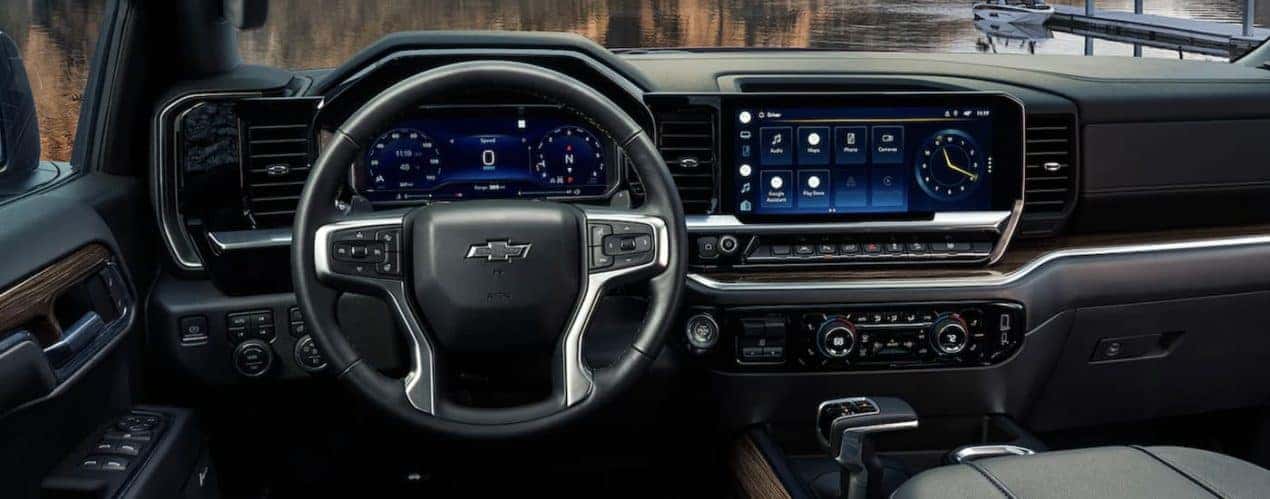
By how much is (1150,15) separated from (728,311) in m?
2.32

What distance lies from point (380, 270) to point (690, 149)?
798 millimetres

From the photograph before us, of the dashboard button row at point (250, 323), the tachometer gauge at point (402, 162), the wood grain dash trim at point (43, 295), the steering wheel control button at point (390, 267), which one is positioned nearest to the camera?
the wood grain dash trim at point (43, 295)

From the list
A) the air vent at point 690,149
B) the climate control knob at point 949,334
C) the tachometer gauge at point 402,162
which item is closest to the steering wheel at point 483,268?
the tachometer gauge at point 402,162

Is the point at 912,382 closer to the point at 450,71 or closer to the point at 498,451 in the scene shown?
the point at 498,451

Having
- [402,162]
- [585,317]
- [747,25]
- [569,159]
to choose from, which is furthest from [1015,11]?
[585,317]

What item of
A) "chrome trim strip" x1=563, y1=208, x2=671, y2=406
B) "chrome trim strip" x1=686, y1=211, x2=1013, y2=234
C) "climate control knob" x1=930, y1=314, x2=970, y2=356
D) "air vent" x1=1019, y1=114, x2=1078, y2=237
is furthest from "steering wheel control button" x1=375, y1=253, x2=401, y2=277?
"air vent" x1=1019, y1=114, x2=1078, y2=237

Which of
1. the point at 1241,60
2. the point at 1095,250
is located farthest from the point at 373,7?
the point at 1241,60

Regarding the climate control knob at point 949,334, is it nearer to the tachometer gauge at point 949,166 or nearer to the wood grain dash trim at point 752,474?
the tachometer gauge at point 949,166

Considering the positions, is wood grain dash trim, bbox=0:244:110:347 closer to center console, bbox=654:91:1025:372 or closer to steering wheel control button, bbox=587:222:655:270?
steering wheel control button, bbox=587:222:655:270

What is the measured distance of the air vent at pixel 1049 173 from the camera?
2578 mm

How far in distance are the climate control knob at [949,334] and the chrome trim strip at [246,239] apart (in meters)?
1.37

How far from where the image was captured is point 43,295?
1908mm

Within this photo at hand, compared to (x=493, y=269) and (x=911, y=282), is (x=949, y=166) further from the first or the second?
(x=493, y=269)

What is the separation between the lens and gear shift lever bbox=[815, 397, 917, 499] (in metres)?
2.18
